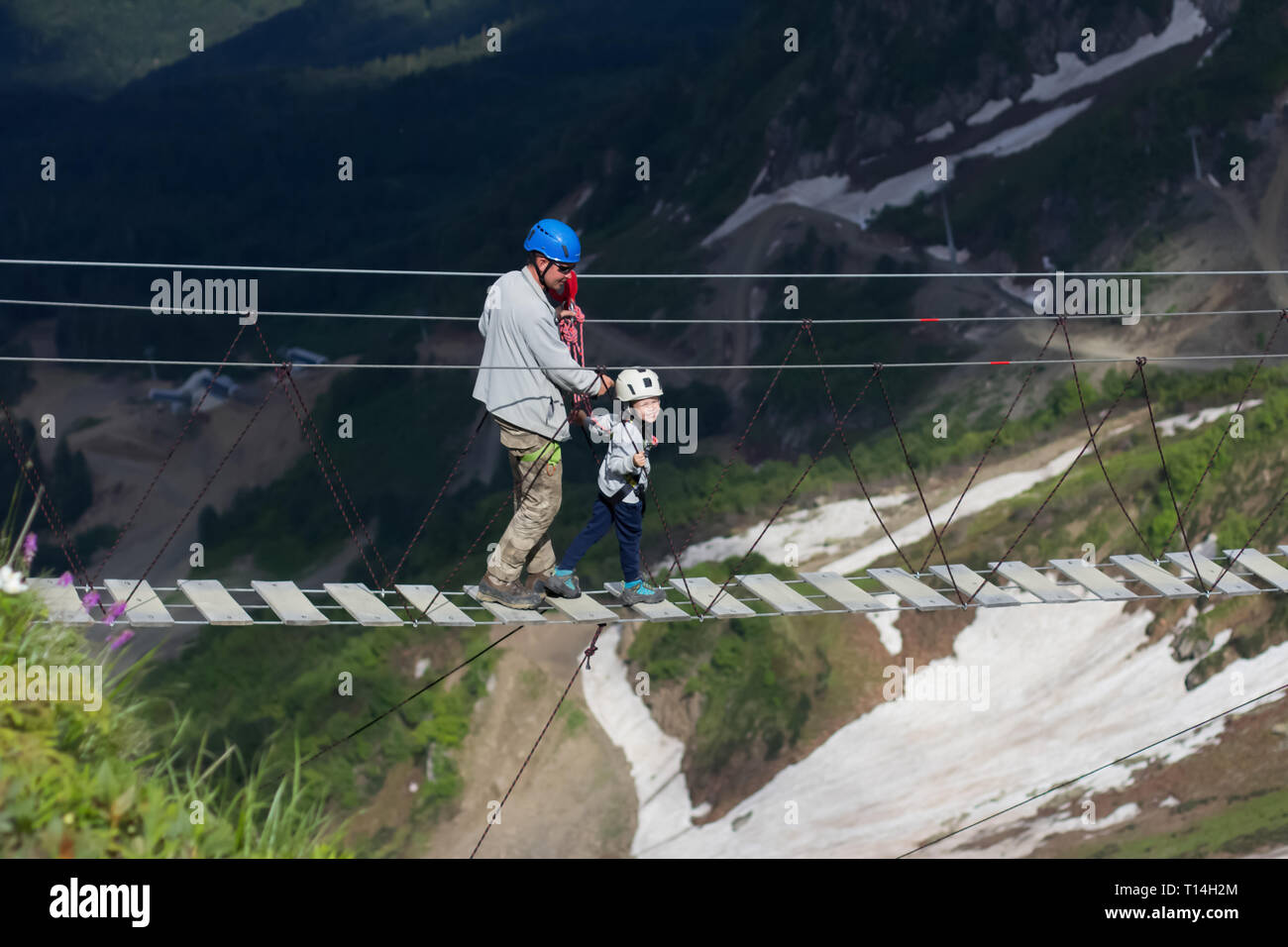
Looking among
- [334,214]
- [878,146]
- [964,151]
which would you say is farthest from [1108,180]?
[334,214]

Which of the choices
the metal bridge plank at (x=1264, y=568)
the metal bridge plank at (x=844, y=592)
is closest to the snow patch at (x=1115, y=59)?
the metal bridge plank at (x=1264, y=568)

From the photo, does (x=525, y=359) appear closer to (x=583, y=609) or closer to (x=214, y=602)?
(x=583, y=609)

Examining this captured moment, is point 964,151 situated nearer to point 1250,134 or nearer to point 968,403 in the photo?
point 1250,134

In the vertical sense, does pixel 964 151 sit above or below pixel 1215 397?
above

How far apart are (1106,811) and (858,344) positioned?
13242 mm

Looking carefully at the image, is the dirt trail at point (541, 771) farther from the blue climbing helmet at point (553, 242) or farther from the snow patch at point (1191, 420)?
the blue climbing helmet at point (553, 242)

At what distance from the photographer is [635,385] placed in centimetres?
844

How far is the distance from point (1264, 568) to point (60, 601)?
8.68 meters

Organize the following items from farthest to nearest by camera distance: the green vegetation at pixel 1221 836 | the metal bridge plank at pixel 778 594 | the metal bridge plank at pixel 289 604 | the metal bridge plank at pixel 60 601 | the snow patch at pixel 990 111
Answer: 1. the snow patch at pixel 990 111
2. the green vegetation at pixel 1221 836
3. the metal bridge plank at pixel 778 594
4. the metal bridge plank at pixel 289 604
5. the metal bridge plank at pixel 60 601

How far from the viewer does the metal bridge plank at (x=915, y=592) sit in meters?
9.61

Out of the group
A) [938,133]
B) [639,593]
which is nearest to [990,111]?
[938,133]

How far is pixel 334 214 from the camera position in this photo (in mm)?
50062

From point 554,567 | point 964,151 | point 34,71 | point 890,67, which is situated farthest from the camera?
point 34,71

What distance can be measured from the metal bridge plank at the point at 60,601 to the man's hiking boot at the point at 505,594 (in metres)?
2.43
